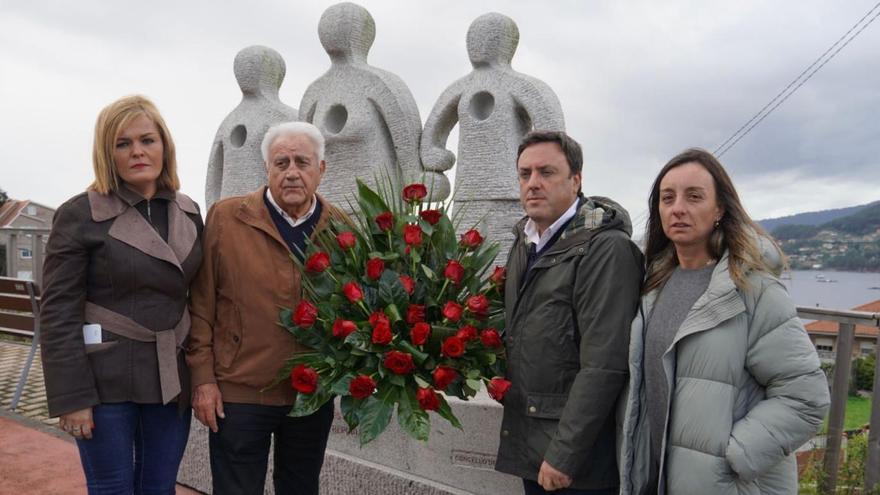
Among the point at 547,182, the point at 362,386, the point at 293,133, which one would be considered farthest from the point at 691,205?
the point at 293,133

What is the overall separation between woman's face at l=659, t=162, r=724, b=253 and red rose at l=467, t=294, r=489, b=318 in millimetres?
543

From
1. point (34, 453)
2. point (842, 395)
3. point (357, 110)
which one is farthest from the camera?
point (357, 110)

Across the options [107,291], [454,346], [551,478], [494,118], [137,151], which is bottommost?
[551,478]

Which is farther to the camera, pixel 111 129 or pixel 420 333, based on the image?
pixel 111 129

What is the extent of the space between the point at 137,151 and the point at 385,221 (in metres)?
0.75

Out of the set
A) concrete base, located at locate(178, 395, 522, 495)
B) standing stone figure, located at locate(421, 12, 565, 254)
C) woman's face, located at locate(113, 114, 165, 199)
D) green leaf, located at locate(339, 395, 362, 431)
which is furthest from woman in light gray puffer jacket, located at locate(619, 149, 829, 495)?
standing stone figure, located at locate(421, 12, 565, 254)

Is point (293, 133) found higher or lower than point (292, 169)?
higher

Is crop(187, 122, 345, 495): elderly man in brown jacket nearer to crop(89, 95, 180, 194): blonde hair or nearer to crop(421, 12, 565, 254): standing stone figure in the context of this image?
crop(89, 95, 180, 194): blonde hair

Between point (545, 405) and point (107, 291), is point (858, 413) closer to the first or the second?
point (545, 405)

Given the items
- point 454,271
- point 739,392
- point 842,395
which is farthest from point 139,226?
point 842,395

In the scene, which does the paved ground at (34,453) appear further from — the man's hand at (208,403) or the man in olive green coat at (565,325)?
the man in olive green coat at (565,325)

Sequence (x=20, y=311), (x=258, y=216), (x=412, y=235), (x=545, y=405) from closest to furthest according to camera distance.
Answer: (x=545, y=405) → (x=412, y=235) → (x=258, y=216) → (x=20, y=311)

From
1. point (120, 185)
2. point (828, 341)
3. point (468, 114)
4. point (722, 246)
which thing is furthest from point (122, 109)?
point (828, 341)

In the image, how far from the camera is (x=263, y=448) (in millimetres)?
2094
